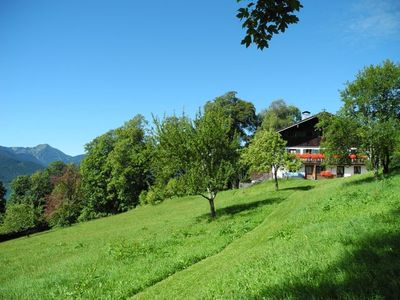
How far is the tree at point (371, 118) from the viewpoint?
2880cm

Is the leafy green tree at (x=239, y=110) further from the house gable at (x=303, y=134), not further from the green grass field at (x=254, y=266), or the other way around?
the green grass field at (x=254, y=266)

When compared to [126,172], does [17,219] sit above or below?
below

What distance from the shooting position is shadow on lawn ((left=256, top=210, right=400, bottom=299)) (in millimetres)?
6254

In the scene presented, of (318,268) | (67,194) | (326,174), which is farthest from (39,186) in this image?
(318,268)

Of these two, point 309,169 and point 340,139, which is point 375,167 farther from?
point 309,169

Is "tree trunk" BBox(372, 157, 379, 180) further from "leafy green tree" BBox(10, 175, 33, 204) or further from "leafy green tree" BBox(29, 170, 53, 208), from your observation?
"leafy green tree" BBox(10, 175, 33, 204)

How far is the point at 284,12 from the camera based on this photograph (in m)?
7.77

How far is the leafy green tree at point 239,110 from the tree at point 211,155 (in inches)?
2182

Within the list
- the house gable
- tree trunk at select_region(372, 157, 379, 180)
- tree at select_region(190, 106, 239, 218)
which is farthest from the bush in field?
tree trunk at select_region(372, 157, 379, 180)

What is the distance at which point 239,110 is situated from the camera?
85625mm

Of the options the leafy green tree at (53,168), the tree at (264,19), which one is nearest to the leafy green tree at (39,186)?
the leafy green tree at (53,168)

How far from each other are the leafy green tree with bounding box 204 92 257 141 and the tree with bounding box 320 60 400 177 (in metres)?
51.5

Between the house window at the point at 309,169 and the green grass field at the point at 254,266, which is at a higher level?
the house window at the point at 309,169

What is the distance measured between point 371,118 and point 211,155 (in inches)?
559
